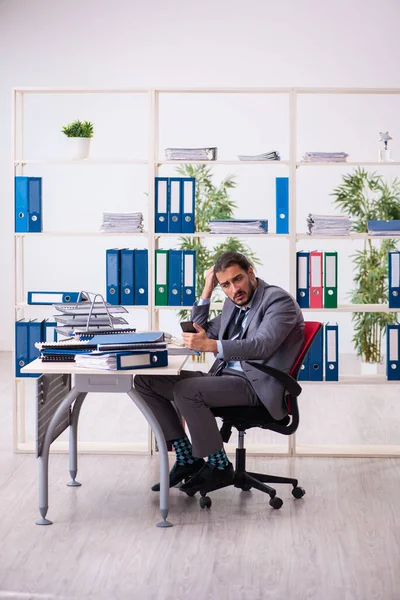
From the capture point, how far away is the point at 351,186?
7992mm

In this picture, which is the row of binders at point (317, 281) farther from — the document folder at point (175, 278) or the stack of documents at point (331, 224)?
the document folder at point (175, 278)

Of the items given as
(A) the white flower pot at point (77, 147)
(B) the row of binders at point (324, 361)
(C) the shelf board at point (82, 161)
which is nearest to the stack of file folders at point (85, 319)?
(C) the shelf board at point (82, 161)

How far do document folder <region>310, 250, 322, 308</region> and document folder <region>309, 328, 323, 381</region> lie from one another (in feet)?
0.59

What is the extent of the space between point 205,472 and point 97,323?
0.89 m

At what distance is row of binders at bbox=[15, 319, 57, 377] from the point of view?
507cm

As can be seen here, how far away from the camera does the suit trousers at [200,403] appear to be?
4066 millimetres

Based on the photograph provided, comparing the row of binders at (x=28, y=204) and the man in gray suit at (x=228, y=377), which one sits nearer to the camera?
the man in gray suit at (x=228, y=377)

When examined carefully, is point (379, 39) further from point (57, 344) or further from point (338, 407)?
point (57, 344)

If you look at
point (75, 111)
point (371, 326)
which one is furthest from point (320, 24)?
point (371, 326)

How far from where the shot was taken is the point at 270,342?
4.11 meters

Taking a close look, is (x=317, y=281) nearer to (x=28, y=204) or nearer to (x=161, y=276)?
(x=161, y=276)

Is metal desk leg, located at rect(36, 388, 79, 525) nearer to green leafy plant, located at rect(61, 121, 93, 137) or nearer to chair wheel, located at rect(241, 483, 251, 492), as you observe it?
chair wheel, located at rect(241, 483, 251, 492)

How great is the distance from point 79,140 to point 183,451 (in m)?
1.92

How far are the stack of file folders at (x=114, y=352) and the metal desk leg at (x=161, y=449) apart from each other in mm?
155
